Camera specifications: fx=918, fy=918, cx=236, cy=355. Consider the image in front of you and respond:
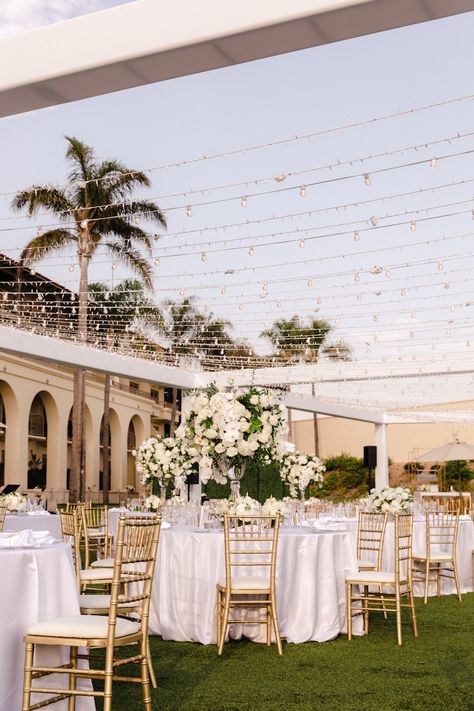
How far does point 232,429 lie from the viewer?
6.82 meters

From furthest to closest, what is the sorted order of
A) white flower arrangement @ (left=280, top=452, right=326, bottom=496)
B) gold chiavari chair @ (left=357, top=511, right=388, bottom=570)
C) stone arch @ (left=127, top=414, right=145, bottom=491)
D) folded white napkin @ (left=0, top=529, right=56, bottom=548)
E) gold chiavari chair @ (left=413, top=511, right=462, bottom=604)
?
stone arch @ (left=127, top=414, right=145, bottom=491) < gold chiavari chair @ (left=413, top=511, right=462, bottom=604) < white flower arrangement @ (left=280, top=452, right=326, bottom=496) < gold chiavari chair @ (left=357, top=511, right=388, bottom=570) < folded white napkin @ (left=0, top=529, right=56, bottom=548)

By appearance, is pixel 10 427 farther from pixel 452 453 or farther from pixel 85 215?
pixel 452 453

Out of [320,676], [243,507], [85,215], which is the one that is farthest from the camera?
[85,215]

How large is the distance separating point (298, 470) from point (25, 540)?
4.37 m

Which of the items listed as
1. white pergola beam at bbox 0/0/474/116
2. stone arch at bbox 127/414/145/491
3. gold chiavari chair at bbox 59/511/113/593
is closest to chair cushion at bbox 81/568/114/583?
gold chiavari chair at bbox 59/511/113/593

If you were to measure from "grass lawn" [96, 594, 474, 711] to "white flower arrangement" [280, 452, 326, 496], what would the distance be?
5.83 feet

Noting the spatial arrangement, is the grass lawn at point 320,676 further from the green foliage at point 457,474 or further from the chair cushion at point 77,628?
the green foliage at point 457,474

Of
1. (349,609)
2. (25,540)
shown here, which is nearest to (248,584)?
(349,609)

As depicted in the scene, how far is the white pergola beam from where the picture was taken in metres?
4.17

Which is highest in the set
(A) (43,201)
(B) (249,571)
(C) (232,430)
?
(A) (43,201)

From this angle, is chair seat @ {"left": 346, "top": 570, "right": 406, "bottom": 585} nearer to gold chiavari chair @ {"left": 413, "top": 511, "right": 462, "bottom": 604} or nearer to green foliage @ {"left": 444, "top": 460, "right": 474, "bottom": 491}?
gold chiavari chair @ {"left": 413, "top": 511, "right": 462, "bottom": 604}

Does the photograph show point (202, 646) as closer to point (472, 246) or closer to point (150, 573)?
point (150, 573)

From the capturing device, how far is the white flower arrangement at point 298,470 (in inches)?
347

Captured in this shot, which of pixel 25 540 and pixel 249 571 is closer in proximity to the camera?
pixel 25 540
